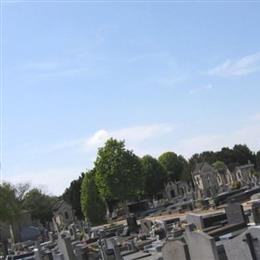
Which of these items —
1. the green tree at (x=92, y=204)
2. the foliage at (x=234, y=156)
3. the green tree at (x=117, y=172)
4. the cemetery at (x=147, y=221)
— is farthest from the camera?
the foliage at (x=234, y=156)

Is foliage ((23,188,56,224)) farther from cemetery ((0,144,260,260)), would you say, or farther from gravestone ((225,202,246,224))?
gravestone ((225,202,246,224))

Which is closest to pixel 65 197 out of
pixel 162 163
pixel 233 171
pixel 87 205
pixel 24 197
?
pixel 24 197

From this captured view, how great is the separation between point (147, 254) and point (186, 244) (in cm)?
695

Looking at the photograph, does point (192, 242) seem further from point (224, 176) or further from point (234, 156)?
point (234, 156)

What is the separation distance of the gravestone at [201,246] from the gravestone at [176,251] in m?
0.18

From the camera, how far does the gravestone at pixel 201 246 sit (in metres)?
10.8

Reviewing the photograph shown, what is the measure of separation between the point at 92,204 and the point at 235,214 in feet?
112

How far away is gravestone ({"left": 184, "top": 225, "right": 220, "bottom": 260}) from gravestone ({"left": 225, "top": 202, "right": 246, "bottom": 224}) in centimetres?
763

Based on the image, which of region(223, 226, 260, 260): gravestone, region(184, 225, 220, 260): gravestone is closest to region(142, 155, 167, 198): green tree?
region(184, 225, 220, 260): gravestone

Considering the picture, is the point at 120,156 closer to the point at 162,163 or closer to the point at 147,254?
the point at 147,254

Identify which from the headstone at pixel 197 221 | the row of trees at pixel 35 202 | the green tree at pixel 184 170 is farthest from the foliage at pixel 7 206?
the green tree at pixel 184 170

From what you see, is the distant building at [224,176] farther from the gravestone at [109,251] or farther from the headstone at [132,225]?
the gravestone at [109,251]

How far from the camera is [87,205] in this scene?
51938mm

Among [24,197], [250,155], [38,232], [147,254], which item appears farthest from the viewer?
[250,155]
